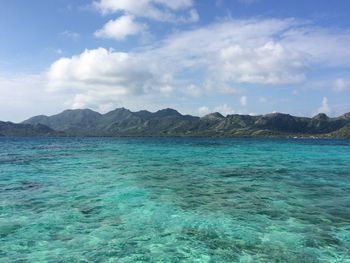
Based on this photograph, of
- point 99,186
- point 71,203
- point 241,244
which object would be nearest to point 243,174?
point 99,186

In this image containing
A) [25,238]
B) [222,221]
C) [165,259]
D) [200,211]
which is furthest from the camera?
[200,211]

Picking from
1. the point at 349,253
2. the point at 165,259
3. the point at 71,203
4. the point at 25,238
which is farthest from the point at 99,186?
the point at 349,253

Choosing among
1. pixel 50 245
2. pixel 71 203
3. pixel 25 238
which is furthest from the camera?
pixel 71 203

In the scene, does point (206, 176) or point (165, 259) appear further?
point (206, 176)

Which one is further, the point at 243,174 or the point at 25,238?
the point at 243,174

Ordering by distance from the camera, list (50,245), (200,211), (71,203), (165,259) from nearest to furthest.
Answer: (165,259)
(50,245)
(200,211)
(71,203)

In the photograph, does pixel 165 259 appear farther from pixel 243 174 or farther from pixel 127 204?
pixel 243 174

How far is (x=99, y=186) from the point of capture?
32781 millimetres

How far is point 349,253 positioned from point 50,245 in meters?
13.4

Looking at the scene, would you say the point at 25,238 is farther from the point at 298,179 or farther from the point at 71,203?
the point at 298,179

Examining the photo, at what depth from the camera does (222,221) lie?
66.1 ft

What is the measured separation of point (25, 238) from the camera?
17.0 m

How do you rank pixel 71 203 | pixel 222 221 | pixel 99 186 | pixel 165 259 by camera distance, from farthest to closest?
pixel 99 186 < pixel 71 203 < pixel 222 221 < pixel 165 259

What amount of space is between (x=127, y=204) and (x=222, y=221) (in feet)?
26.4
